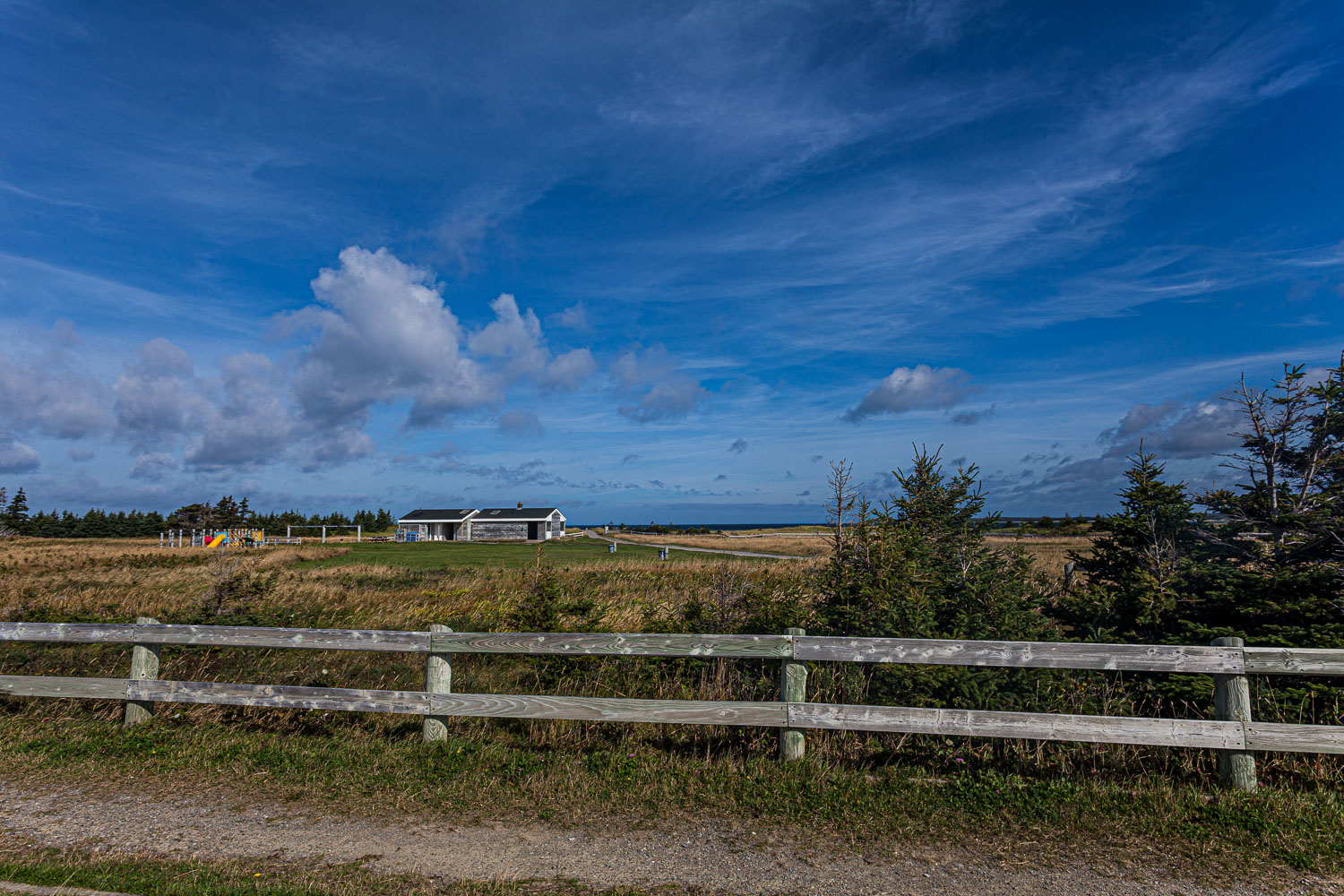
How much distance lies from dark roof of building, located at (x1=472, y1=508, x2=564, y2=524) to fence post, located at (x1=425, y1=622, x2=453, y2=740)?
264ft

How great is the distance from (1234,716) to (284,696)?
27.9 ft

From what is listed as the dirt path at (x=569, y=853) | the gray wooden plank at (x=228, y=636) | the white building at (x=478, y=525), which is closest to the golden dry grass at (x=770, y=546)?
the white building at (x=478, y=525)

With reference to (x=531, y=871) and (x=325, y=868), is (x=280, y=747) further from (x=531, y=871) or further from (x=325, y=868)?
(x=531, y=871)

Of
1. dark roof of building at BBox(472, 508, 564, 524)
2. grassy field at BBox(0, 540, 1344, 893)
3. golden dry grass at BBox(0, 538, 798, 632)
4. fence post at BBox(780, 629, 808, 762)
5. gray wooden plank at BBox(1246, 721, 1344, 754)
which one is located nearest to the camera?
grassy field at BBox(0, 540, 1344, 893)

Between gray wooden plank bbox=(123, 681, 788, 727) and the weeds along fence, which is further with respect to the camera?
gray wooden plank bbox=(123, 681, 788, 727)

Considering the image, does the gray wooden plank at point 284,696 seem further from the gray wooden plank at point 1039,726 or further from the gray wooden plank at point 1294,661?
the gray wooden plank at point 1294,661

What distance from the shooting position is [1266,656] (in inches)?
225

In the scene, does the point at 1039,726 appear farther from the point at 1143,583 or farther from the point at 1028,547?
the point at 1028,547

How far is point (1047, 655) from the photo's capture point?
5.92 m

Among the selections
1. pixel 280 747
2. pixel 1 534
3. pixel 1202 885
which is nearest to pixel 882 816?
pixel 1202 885

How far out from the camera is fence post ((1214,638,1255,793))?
5.63m

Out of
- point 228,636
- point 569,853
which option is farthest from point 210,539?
point 569,853

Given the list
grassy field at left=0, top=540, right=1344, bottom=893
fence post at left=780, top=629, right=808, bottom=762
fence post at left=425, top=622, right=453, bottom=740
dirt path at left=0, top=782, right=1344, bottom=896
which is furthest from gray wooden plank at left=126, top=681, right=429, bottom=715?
fence post at left=780, top=629, right=808, bottom=762

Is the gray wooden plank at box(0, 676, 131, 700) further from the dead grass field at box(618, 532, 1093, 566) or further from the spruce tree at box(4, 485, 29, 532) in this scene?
the spruce tree at box(4, 485, 29, 532)
